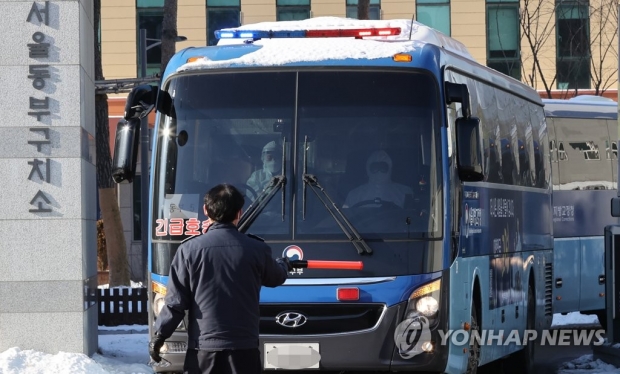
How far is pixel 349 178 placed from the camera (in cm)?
1024

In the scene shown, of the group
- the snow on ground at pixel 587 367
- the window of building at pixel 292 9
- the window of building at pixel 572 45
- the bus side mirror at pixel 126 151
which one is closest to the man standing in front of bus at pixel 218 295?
the bus side mirror at pixel 126 151

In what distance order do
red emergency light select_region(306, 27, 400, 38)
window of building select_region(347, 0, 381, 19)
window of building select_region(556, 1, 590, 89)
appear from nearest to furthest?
red emergency light select_region(306, 27, 400, 38) < window of building select_region(556, 1, 590, 89) < window of building select_region(347, 0, 381, 19)

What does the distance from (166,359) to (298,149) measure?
1814mm

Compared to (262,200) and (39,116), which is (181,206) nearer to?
(262,200)

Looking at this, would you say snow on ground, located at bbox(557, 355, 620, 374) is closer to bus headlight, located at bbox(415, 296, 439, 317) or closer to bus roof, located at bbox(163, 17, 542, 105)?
bus roof, located at bbox(163, 17, 542, 105)

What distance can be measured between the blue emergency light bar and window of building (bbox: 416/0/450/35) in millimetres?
28236

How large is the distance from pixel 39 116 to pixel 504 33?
88.6ft

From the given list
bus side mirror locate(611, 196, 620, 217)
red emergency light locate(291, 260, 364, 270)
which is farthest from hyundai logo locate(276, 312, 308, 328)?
bus side mirror locate(611, 196, 620, 217)

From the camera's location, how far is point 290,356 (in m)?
10.0

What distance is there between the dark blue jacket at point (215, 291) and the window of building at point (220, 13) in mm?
32127

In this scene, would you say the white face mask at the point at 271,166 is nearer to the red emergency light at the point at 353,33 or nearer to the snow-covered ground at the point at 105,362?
the red emergency light at the point at 353,33

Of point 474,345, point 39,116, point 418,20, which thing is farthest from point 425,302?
point 418,20

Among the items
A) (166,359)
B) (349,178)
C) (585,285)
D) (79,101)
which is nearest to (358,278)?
(349,178)

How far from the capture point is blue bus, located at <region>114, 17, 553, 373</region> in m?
10.0
